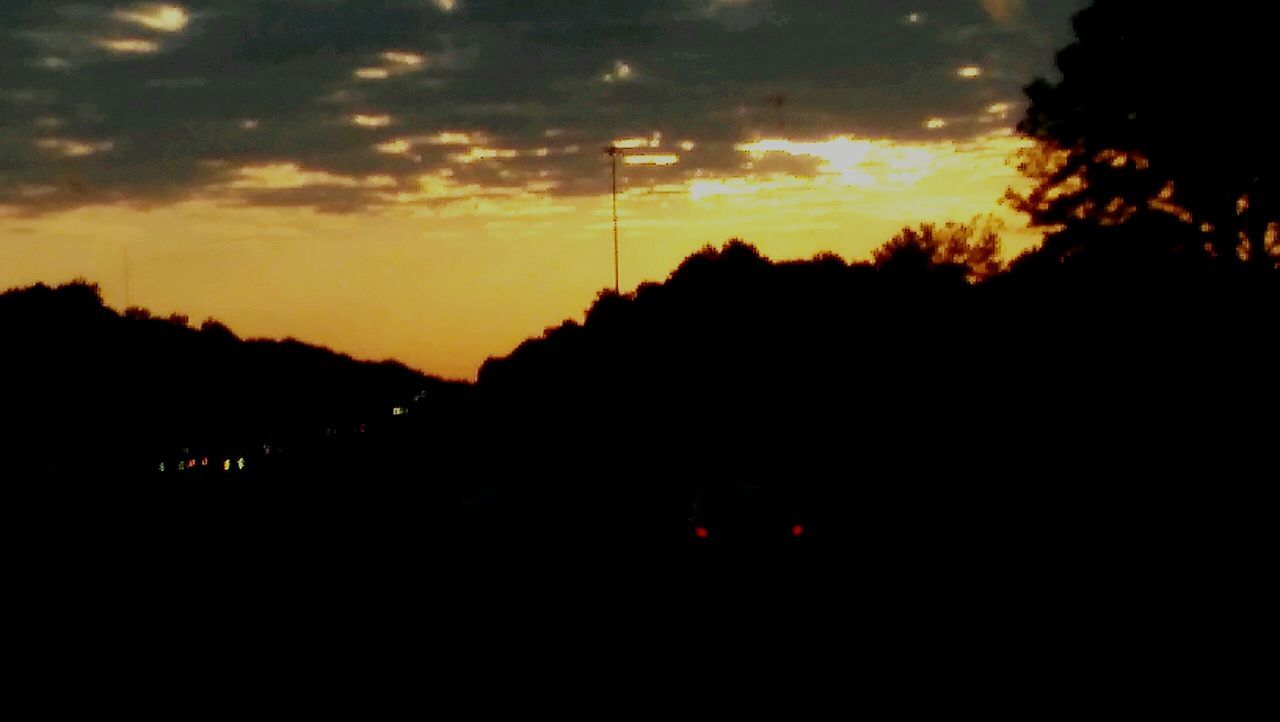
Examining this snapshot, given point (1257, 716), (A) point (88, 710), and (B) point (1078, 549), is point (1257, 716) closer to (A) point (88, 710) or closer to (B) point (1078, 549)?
(A) point (88, 710)

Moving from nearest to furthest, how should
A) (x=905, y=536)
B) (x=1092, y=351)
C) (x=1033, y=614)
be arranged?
(x=1033, y=614)
(x=905, y=536)
(x=1092, y=351)

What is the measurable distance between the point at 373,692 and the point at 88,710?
210 centimetres

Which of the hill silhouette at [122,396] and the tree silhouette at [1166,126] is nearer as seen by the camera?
the tree silhouette at [1166,126]

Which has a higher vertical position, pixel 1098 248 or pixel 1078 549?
pixel 1098 248

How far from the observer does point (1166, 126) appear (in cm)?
5056

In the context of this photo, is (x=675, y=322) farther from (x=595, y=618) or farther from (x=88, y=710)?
(x=88, y=710)

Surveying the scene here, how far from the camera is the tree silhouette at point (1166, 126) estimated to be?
158 ft

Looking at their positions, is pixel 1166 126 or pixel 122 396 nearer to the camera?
pixel 1166 126

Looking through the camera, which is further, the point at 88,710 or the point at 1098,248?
the point at 1098,248

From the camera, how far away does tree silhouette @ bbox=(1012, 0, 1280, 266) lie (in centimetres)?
4816

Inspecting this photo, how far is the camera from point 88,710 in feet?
43.7

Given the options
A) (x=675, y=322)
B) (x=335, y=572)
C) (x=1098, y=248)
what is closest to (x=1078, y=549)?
(x=335, y=572)

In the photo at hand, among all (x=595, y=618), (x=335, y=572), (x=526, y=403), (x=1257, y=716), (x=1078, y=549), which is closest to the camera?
(x=1257, y=716)

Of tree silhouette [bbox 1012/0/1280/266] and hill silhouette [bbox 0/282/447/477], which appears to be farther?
hill silhouette [bbox 0/282/447/477]
